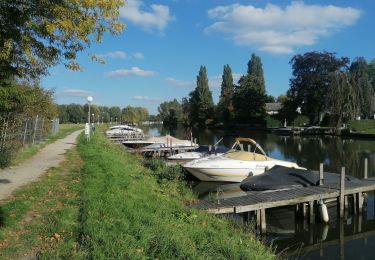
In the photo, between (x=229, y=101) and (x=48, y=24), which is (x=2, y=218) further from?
(x=229, y=101)

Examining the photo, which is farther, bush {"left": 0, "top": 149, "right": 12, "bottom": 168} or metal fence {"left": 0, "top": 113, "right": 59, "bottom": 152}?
metal fence {"left": 0, "top": 113, "right": 59, "bottom": 152}

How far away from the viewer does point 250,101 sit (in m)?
98.6

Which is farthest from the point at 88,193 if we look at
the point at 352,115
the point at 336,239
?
the point at 352,115

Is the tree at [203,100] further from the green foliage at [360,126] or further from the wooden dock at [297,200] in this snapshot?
the wooden dock at [297,200]

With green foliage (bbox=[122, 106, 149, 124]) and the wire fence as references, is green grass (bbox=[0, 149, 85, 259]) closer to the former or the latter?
the wire fence

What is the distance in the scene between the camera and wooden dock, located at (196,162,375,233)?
41.7ft

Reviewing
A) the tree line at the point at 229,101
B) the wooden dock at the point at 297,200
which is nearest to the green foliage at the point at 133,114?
the tree line at the point at 229,101

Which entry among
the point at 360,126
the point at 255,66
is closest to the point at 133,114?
the point at 255,66

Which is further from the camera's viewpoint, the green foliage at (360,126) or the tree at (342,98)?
the green foliage at (360,126)

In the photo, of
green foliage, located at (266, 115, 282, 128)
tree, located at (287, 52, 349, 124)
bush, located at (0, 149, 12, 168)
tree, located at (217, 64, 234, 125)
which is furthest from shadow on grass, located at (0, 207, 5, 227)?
tree, located at (217, 64, 234, 125)

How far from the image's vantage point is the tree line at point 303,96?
67.4m

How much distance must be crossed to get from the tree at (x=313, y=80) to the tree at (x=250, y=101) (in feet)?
25.6

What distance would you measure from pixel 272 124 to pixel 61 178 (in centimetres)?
8215

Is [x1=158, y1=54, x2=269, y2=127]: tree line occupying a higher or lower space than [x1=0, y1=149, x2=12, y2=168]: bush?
higher
